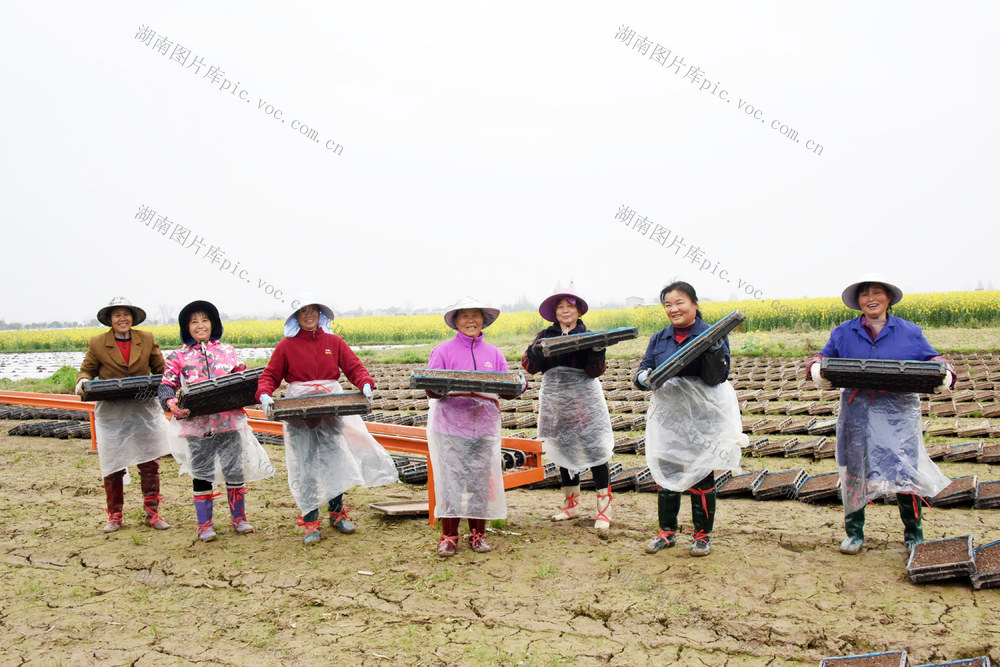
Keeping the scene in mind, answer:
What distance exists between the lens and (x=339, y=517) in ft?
15.2

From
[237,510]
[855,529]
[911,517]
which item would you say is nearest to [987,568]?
[911,517]

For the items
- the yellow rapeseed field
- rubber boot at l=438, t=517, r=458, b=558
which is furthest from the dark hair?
the yellow rapeseed field

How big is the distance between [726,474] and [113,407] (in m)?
4.60

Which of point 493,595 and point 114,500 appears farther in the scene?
point 114,500

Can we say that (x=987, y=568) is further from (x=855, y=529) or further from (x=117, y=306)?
(x=117, y=306)

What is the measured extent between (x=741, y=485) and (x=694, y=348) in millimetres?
1963

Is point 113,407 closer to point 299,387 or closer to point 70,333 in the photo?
point 299,387

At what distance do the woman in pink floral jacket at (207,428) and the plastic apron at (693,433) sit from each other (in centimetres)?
266

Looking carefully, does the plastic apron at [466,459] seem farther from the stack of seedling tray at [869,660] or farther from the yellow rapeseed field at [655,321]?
the yellow rapeseed field at [655,321]

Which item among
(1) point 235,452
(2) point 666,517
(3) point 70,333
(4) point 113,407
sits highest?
(3) point 70,333

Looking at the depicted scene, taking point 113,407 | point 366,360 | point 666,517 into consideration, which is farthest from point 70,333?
point 666,517

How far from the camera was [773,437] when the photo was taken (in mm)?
7227

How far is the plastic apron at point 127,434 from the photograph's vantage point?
4.66 m

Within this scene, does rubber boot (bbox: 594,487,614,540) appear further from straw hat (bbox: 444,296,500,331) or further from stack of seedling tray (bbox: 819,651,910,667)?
stack of seedling tray (bbox: 819,651,910,667)
